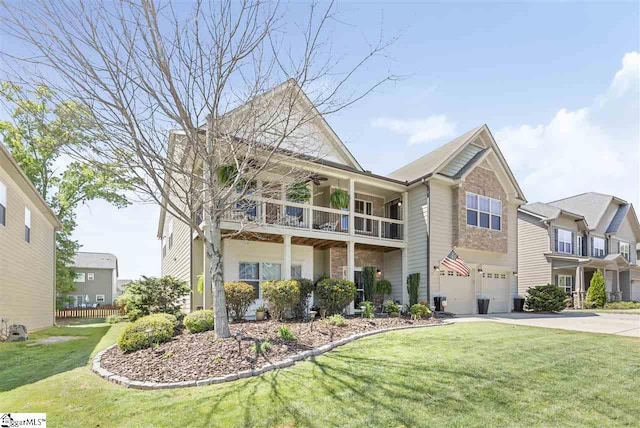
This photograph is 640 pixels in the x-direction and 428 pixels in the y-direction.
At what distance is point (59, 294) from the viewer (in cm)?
2731

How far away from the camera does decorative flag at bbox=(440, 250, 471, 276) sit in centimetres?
1627

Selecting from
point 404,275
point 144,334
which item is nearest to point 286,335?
point 144,334

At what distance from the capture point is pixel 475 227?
18500mm

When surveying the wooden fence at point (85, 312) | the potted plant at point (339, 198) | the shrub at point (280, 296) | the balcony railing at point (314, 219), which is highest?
the potted plant at point (339, 198)

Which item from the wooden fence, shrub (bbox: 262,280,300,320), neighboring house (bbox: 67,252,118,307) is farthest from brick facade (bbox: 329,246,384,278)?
neighboring house (bbox: 67,252,118,307)

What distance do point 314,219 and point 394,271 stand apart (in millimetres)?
5300

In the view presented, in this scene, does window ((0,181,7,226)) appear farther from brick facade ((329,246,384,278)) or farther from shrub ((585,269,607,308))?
shrub ((585,269,607,308))

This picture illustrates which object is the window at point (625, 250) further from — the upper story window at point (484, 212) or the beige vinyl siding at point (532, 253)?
the upper story window at point (484, 212)

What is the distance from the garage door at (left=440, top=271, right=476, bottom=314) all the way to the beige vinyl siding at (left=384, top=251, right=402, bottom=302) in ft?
6.56

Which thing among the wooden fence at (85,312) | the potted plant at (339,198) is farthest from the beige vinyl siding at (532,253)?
the wooden fence at (85,312)

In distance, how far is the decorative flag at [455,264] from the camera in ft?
53.4

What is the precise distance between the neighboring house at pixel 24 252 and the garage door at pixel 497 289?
66.2 feet

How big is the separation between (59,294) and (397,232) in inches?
976
